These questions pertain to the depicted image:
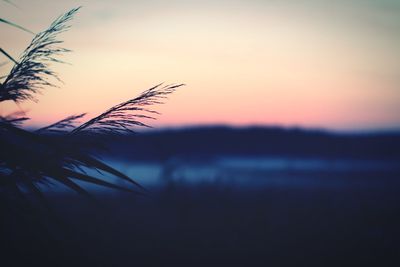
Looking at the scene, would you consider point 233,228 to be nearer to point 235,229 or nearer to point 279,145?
point 235,229

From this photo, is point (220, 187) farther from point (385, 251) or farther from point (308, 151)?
point (308, 151)

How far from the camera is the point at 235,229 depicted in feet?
40.6

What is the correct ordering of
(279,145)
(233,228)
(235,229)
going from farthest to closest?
(279,145), (233,228), (235,229)

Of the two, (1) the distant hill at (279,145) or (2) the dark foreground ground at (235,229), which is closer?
(2) the dark foreground ground at (235,229)

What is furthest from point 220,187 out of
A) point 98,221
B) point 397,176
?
point 397,176

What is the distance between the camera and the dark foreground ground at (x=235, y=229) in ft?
31.1

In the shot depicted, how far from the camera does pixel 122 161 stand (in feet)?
88.3

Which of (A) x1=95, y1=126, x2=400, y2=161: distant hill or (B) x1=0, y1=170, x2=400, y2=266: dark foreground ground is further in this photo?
(A) x1=95, y1=126, x2=400, y2=161: distant hill

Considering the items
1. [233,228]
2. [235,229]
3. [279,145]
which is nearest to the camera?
[235,229]

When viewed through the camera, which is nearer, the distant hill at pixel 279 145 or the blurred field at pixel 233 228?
the blurred field at pixel 233 228

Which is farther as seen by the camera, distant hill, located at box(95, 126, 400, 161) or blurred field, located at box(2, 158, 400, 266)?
distant hill, located at box(95, 126, 400, 161)

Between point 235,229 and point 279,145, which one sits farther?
point 279,145

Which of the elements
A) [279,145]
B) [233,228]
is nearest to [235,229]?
[233,228]

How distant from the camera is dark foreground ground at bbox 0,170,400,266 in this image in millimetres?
9484
